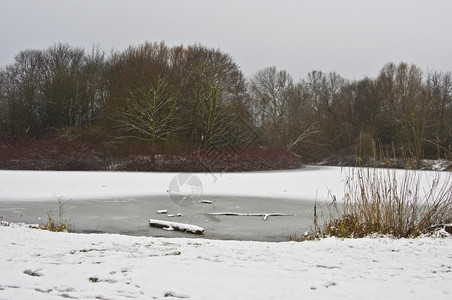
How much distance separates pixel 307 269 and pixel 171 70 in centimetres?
2865

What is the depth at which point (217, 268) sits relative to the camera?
3.80 m

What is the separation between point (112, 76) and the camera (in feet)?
116

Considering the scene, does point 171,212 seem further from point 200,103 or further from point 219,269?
point 200,103

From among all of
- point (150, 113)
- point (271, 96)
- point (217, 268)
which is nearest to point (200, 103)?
point (150, 113)

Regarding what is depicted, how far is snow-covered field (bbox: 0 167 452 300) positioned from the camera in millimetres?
3105

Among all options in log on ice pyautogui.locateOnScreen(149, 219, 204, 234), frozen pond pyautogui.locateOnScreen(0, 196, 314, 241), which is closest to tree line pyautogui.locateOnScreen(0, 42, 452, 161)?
frozen pond pyautogui.locateOnScreen(0, 196, 314, 241)

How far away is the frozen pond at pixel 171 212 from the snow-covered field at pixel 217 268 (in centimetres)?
207

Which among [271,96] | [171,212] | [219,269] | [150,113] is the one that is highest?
[271,96]

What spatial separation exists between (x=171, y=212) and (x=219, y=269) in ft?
21.1

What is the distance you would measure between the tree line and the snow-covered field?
17.0 meters

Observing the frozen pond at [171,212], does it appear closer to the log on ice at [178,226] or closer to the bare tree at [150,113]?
the log on ice at [178,226]

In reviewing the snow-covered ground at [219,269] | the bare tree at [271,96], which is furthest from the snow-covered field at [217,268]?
the bare tree at [271,96]

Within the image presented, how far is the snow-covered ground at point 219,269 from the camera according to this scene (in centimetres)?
310

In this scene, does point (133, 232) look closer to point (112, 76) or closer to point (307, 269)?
point (307, 269)
